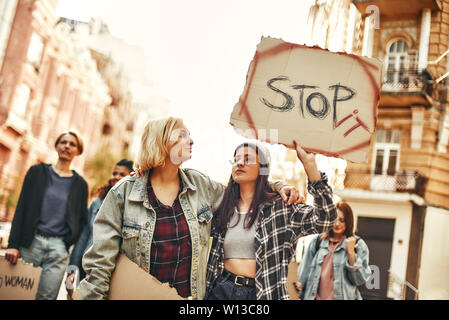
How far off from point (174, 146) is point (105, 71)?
23.1 metres

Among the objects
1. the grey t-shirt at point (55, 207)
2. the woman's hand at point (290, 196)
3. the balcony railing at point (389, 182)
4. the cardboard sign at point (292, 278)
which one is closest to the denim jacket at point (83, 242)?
the grey t-shirt at point (55, 207)

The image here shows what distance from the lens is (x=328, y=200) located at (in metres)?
2.34

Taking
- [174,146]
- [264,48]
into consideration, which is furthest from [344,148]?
[174,146]

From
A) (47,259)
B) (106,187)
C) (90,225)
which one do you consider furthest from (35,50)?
(47,259)

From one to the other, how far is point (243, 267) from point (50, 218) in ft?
6.01

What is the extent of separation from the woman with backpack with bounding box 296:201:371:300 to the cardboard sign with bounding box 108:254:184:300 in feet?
4.43

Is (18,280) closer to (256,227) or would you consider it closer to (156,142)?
(156,142)

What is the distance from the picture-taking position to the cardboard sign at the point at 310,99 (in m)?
2.57

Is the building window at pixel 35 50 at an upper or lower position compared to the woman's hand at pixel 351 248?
upper

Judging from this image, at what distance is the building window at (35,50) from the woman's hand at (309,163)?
36.8 ft

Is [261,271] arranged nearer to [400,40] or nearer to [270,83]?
[270,83]

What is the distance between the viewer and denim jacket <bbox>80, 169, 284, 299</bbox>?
222cm

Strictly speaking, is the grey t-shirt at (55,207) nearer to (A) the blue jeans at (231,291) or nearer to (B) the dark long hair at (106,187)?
(B) the dark long hair at (106,187)

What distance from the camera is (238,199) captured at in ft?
8.48
